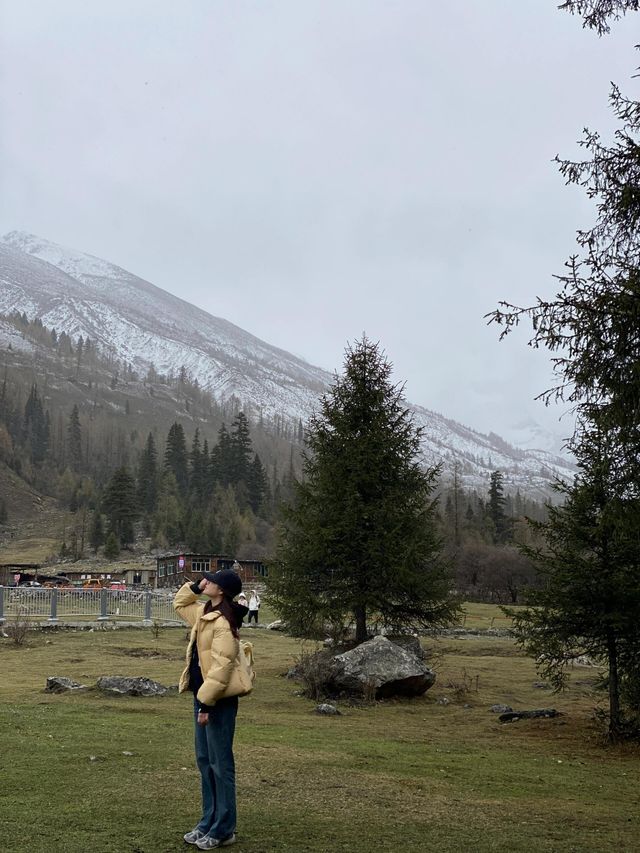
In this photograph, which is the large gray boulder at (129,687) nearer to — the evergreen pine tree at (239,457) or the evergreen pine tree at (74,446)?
the evergreen pine tree at (239,457)

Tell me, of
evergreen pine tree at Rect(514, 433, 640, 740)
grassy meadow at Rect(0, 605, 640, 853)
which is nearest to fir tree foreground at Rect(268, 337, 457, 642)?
grassy meadow at Rect(0, 605, 640, 853)

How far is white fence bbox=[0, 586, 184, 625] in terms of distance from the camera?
2773 centimetres

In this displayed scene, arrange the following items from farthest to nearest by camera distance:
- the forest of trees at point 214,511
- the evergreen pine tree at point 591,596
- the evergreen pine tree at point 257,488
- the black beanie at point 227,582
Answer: the evergreen pine tree at point 257,488
the forest of trees at point 214,511
the evergreen pine tree at point 591,596
the black beanie at point 227,582

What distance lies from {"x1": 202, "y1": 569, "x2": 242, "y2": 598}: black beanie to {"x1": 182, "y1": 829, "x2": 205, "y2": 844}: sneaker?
5.81 feet

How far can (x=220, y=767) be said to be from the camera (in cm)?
573

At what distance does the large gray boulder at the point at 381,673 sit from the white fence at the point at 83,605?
14.5m

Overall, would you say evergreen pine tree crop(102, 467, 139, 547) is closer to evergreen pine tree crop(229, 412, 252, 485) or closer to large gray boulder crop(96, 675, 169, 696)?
evergreen pine tree crop(229, 412, 252, 485)

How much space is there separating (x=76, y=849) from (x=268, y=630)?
27210 millimetres

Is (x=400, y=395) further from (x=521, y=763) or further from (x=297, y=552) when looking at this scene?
(x=521, y=763)

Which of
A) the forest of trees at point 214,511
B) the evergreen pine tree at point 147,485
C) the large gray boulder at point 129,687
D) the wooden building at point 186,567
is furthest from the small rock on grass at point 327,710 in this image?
the evergreen pine tree at point 147,485

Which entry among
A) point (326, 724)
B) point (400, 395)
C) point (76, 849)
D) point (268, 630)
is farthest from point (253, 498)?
point (76, 849)

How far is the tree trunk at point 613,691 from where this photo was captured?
12.4m

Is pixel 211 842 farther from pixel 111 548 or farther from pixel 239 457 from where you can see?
pixel 239 457

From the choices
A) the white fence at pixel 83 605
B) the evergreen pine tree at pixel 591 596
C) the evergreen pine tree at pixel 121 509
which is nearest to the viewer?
the evergreen pine tree at pixel 591 596
